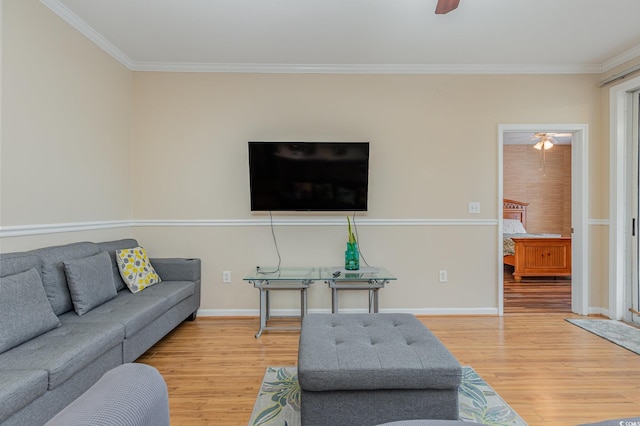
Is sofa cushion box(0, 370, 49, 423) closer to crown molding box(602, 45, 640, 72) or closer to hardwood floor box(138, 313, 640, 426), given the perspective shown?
hardwood floor box(138, 313, 640, 426)

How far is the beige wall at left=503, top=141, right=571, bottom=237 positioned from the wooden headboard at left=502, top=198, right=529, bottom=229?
0.41ft

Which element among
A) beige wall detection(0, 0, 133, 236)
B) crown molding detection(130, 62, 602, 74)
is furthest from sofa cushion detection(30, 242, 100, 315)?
crown molding detection(130, 62, 602, 74)

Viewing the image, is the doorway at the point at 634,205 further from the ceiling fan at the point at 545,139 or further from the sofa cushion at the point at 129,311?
the sofa cushion at the point at 129,311

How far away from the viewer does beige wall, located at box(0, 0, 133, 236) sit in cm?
221

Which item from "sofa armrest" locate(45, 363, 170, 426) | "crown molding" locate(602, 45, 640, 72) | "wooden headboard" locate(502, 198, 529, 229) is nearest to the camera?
"sofa armrest" locate(45, 363, 170, 426)

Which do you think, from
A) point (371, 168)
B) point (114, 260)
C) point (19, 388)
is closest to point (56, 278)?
point (114, 260)

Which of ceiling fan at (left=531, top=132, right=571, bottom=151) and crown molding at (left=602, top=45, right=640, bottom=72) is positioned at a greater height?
crown molding at (left=602, top=45, right=640, bottom=72)

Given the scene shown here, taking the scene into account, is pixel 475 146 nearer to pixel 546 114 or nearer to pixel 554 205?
pixel 546 114

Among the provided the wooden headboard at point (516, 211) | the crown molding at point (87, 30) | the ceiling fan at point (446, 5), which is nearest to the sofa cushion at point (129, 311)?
the crown molding at point (87, 30)

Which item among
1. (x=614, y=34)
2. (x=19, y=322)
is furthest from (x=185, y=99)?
(x=614, y=34)

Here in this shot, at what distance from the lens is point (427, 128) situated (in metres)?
3.66

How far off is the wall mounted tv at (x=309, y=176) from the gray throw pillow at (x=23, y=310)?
1.88 metres

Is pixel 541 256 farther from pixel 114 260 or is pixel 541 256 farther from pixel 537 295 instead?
pixel 114 260

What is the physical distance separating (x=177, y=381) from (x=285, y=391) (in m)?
0.75
